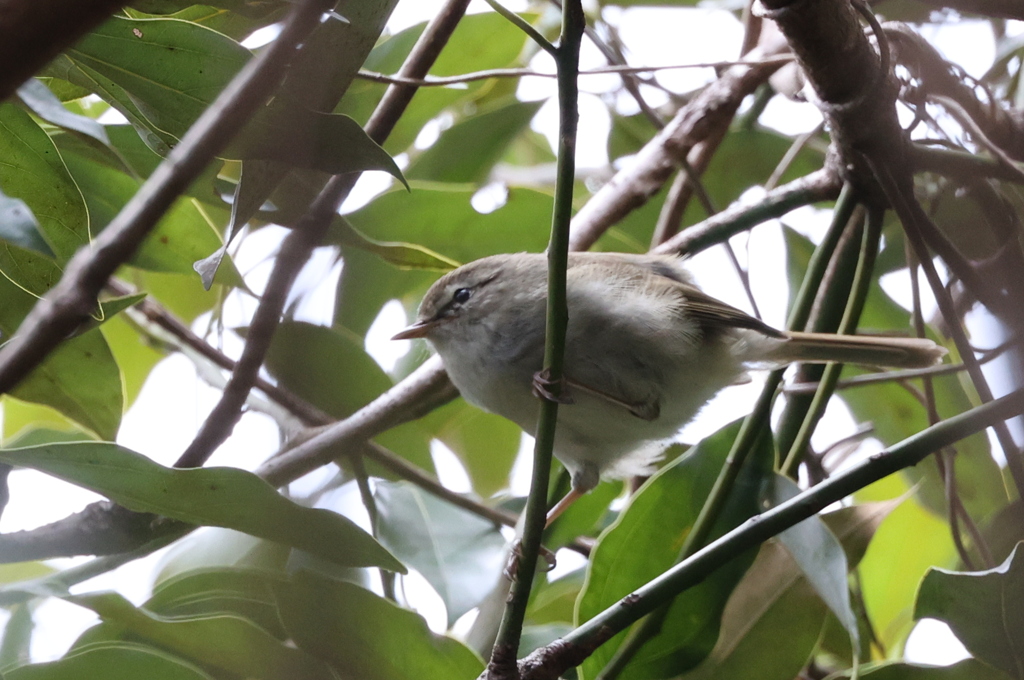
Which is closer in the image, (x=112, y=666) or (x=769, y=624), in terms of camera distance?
(x=112, y=666)

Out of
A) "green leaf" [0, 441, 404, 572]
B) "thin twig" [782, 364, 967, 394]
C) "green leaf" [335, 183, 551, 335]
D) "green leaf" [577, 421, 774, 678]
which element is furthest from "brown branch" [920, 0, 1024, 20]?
"green leaf" [0, 441, 404, 572]

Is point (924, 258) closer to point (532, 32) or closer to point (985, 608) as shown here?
point (985, 608)

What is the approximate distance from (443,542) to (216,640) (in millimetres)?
538

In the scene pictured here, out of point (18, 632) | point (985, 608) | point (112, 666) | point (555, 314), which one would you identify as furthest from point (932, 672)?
point (18, 632)

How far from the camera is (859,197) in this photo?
1.44 metres

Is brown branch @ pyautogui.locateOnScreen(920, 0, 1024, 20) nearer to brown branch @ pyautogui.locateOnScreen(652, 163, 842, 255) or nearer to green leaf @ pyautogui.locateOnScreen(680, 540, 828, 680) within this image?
brown branch @ pyautogui.locateOnScreen(652, 163, 842, 255)

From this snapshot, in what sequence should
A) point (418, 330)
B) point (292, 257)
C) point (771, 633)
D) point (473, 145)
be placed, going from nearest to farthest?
point (292, 257), point (771, 633), point (418, 330), point (473, 145)

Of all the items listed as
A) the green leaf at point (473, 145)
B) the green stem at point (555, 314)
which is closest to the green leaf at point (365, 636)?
the green stem at point (555, 314)

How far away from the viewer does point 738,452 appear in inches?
49.6

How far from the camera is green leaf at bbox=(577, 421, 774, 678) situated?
1234 mm

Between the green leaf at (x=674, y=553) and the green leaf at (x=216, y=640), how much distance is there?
409mm

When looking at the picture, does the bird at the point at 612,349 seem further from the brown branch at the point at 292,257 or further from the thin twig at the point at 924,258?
the brown branch at the point at 292,257

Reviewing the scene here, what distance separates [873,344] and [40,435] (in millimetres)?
1497

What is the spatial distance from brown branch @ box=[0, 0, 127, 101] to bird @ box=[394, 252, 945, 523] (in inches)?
51.5
